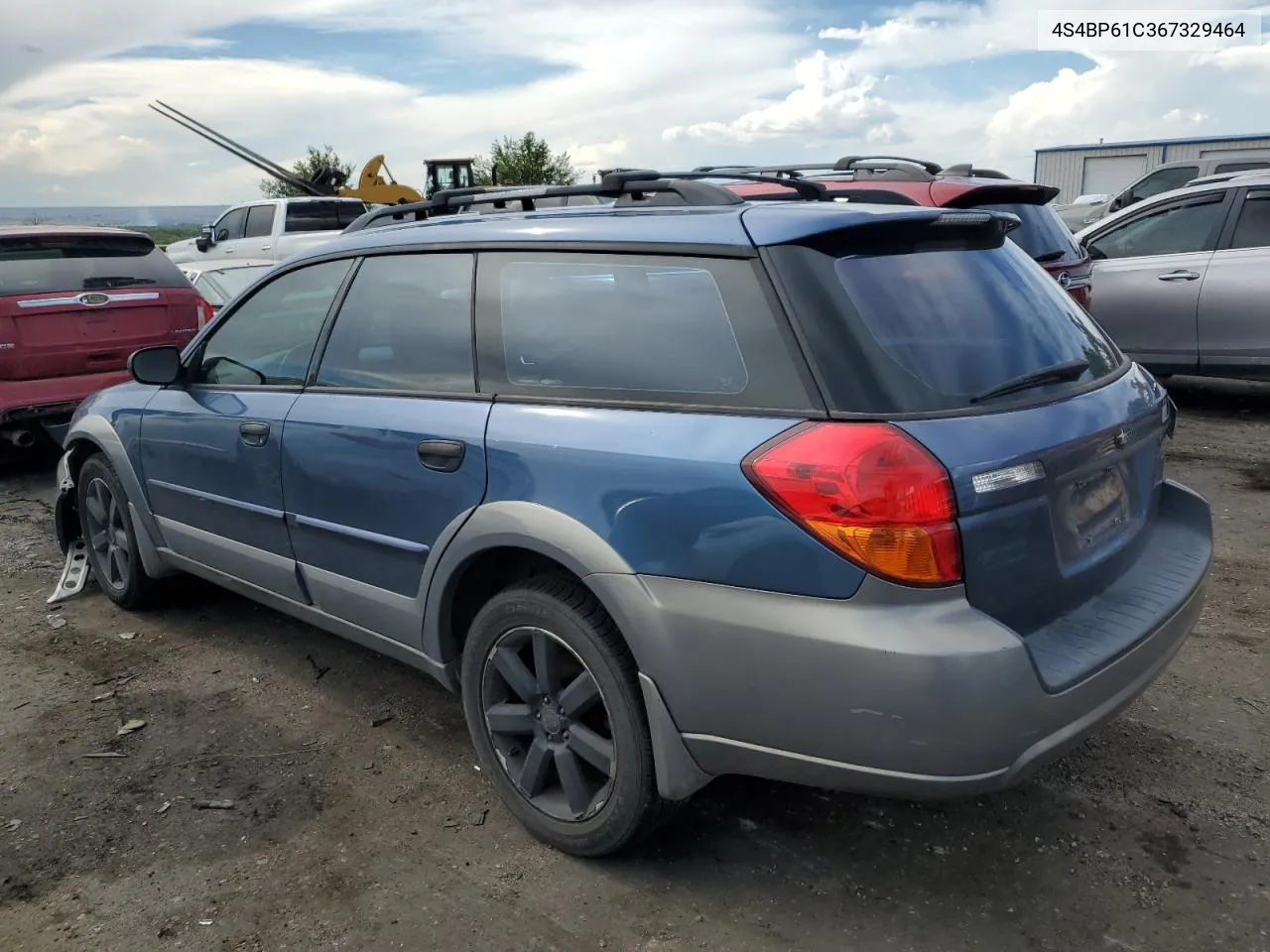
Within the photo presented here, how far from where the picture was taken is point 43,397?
6742mm

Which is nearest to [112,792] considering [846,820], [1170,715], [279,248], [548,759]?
[548,759]

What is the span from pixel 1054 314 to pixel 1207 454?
4.82 meters

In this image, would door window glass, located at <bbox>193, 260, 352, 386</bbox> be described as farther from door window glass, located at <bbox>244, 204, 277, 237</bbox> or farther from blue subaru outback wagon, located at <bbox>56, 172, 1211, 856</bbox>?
door window glass, located at <bbox>244, 204, 277, 237</bbox>

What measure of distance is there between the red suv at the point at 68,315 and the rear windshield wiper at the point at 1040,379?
5786 mm

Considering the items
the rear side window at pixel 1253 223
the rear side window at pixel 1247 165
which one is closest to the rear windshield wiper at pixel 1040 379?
the rear side window at pixel 1253 223

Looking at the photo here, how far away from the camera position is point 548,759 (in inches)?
110

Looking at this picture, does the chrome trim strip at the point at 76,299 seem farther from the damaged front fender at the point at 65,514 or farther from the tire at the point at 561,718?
the tire at the point at 561,718

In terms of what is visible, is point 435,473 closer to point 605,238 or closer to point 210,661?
point 605,238

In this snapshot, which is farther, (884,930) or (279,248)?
(279,248)

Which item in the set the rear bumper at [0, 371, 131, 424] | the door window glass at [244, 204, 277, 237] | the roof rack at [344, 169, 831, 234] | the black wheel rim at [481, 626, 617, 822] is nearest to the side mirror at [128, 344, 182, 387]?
the roof rack at [344, 169, 831, 234]

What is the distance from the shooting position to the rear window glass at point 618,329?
2.44m

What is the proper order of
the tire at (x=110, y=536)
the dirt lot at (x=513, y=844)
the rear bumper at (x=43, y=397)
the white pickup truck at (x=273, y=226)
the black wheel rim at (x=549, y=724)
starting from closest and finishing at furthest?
1. the dirt lot at (x=513, y=844)
2. the black wheel rim at (x=549, y=724)
3. the tire at (x=110, y=536)
4. the rear bumper at (x=43, y=397)
5. the white pickup truck at (x=273, y=226)

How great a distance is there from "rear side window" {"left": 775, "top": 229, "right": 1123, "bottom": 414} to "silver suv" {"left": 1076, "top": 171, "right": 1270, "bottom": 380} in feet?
18.9

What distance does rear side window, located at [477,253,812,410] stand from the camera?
2355 millimetres
